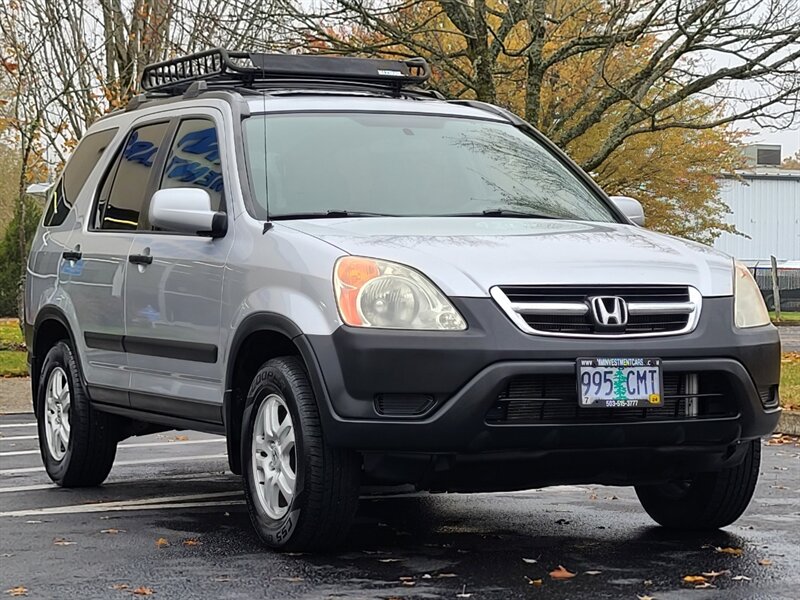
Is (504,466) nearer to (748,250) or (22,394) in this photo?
(22,394)

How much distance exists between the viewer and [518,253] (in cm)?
569

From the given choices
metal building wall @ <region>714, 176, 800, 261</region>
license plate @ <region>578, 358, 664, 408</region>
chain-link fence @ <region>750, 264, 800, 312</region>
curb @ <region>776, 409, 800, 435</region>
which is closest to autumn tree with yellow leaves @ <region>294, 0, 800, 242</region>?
curb @ <region>776, 409, 800, 435</region>

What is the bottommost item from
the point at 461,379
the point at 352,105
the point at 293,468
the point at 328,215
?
the point at 293,468

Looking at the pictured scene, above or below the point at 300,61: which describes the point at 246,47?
above

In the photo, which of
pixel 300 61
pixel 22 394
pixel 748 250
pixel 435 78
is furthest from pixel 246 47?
pixel 748 250

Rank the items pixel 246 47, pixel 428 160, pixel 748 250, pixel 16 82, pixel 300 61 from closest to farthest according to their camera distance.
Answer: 1. pixel 428 160
2. pixel 300 61
3. pixel 246 47
4. pixel 16 82
5. pixel 748 250

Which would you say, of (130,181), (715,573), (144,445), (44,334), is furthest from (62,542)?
(144,445)

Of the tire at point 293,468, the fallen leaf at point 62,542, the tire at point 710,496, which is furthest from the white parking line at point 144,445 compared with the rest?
the tire at point 710,496

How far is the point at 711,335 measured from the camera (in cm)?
569

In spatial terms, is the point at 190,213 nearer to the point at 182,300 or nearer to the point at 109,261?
the point at 182,300

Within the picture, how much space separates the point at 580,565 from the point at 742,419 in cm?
82

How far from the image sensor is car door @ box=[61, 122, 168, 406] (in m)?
7.47

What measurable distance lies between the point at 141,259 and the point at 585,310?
2.50 meters

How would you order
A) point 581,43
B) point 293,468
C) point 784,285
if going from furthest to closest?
1. point 784,285
2. point 581,43
3. point 293,468
